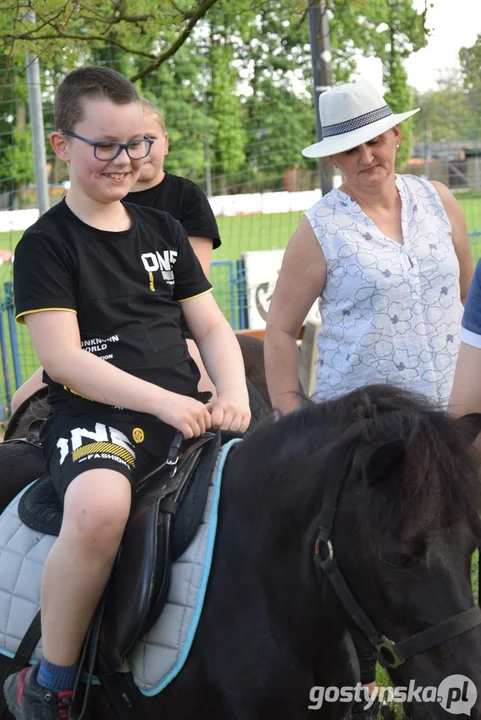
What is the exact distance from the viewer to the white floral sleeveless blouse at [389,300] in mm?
3078

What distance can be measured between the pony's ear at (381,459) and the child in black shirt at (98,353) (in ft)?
2.06

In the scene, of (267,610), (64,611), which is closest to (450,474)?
(267,610)

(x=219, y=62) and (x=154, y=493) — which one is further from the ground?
(x=219, y=62)

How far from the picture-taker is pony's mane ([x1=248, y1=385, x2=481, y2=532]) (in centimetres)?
176

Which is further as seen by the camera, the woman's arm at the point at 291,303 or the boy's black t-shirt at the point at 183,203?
the boy's black t-shirt at the point at 183,203

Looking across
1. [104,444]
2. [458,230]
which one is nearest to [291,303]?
[458,230]

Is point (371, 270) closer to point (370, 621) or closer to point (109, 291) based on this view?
point (109, 291)

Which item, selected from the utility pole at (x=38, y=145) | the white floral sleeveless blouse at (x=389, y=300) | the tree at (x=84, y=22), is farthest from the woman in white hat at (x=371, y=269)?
the utility pole at (x=38, y=145)

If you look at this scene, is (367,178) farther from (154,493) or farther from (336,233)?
(154,493)

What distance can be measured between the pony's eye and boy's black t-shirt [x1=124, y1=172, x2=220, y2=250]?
2.49 m

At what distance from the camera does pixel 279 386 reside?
330 centimetres

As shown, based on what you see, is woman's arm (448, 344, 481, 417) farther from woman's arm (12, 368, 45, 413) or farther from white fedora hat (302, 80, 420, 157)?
woman's arm (12, 368, 45, 413)

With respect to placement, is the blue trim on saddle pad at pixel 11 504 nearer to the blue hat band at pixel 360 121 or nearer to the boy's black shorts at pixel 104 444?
the boy's black shorts at pixel 104 444

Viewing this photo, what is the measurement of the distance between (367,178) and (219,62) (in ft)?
85.0
